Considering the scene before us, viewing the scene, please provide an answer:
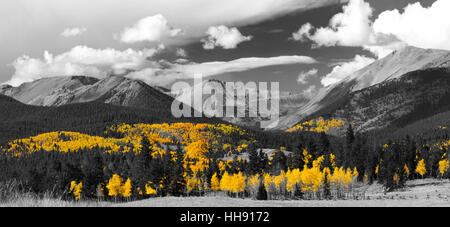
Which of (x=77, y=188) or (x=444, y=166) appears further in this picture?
(x=444, y=166)

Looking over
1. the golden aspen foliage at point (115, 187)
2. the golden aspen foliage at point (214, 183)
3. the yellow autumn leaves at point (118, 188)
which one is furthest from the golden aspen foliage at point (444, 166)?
the golden aspen foliage at point (115, 187)

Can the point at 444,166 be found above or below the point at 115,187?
above

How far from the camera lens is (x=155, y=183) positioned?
7706 centimetres

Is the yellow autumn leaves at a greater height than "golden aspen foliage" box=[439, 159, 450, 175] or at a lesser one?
lesser

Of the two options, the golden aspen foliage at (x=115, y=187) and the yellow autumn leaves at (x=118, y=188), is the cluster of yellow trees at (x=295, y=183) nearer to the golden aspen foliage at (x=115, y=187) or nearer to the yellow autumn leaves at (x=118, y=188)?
the yellow autumn leaves at (x=118, y=188)

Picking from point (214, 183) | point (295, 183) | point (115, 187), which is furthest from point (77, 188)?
point (295, 183)

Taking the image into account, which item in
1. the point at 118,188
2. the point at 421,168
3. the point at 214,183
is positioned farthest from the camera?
the point at 421,168

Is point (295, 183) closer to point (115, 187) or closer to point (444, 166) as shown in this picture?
point (115, 187)

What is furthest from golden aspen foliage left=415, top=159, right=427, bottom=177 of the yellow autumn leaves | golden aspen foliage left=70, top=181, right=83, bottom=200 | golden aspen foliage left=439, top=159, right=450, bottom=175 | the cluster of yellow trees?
golden aspen foliage left=70, top=181, right=83, bottom=200

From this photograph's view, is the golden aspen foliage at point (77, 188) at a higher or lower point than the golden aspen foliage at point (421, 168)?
lower

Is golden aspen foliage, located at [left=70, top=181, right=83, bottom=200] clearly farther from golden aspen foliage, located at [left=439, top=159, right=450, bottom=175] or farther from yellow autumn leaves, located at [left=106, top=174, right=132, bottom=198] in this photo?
golden aspen foliage, located at [left=439, top=159, right=450, bottom=175]
